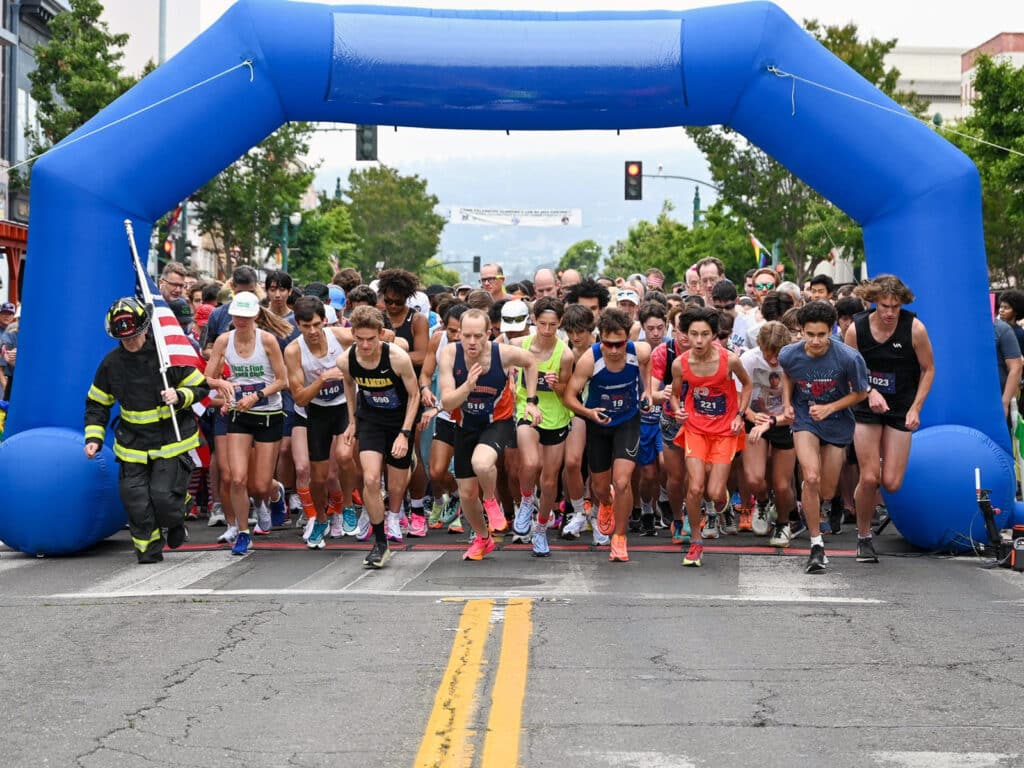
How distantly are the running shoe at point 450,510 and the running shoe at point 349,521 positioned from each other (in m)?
0.98

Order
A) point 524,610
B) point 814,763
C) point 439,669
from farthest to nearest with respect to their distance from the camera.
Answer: point 524,610 < point 439,669 < point 814,763

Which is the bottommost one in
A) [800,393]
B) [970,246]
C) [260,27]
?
[800,393]

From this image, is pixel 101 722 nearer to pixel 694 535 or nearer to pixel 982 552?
pixel 694 535

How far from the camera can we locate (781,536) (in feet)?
40.7

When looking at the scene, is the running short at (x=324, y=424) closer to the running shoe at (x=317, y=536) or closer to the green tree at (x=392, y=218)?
the running shoe at (x=317, y=536)

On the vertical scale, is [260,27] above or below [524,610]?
above

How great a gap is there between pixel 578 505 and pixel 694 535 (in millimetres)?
1697

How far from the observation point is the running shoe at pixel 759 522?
1324 centimetres

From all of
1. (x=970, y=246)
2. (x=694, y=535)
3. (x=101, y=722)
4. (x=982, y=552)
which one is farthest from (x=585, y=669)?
(x=970, y=246)

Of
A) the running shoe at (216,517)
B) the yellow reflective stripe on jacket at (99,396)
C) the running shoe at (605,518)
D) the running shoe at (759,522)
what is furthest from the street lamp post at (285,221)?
the yellow reflective stripe on jacket at (99,396)

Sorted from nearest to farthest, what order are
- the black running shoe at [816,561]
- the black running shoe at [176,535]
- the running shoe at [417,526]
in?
the black running shoe at [816,561] < the black running shoe at [176,535] < the running shoe at [417,526]

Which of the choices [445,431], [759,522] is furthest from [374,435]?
[759,522]

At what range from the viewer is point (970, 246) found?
478 inches

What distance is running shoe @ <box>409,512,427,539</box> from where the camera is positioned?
1309cm
